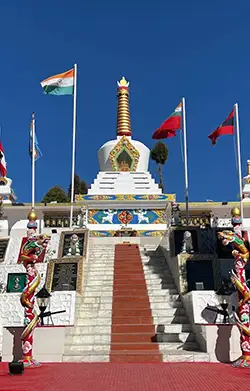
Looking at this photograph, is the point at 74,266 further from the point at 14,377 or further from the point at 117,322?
the point at 14,377

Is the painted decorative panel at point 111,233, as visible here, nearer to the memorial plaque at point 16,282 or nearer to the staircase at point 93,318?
the staircase at point 93,318

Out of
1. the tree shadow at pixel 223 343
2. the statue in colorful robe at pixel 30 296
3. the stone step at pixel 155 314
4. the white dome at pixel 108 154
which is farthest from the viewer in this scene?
the white dome at pixel 108 154

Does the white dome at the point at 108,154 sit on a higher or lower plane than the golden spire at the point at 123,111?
lower

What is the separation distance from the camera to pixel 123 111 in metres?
35.7

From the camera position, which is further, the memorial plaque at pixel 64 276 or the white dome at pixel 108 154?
the white dome at pixel 108 154

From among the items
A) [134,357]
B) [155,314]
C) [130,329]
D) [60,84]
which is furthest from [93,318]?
[60,84]

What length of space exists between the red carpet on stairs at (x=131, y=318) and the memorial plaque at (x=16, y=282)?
317 cm

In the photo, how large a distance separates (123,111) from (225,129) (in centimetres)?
1567

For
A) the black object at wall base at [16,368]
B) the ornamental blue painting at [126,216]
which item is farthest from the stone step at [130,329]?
the ornamental blue painting at [126,216]

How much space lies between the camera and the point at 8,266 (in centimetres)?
1529

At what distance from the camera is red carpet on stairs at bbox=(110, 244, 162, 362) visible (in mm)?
10195

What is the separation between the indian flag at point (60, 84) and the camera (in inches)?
861

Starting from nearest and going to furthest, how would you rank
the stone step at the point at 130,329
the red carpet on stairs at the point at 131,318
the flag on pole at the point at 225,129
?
the red carpet on stairs at the point at 131,318, the stone step at the point at 130,329, the flag on pole at the point at 225,129

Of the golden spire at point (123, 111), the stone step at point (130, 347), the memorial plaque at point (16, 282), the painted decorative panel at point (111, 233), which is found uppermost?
the golden spire at point (123, 111)
